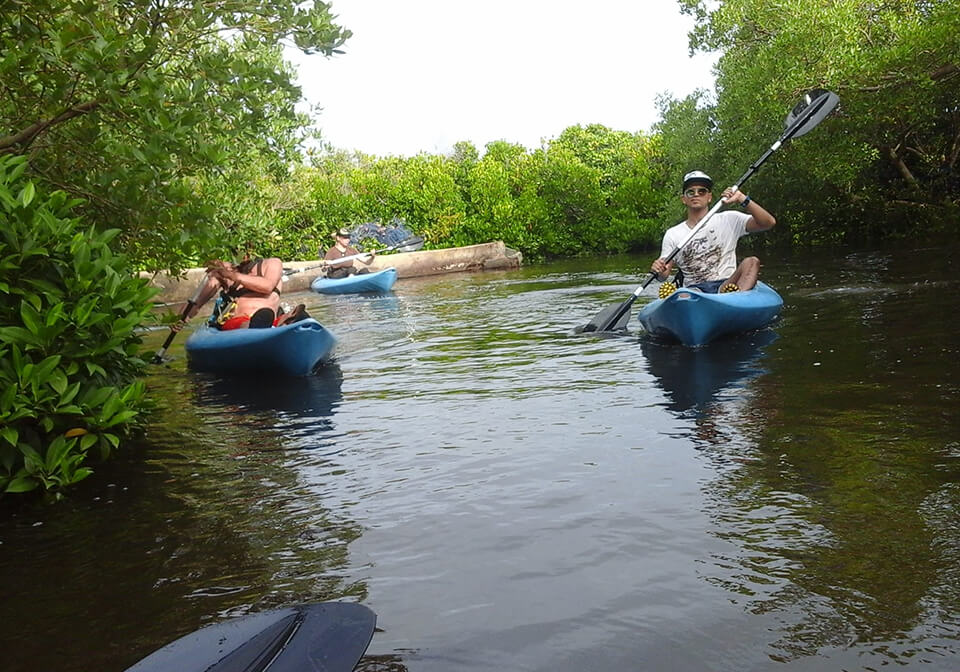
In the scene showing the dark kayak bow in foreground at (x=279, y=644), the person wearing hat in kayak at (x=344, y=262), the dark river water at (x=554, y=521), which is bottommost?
the dark river water at (x=554, y=521)

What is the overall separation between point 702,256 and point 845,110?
9.36 meters

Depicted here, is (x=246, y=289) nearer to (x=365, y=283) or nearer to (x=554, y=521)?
(x=554, y=521)

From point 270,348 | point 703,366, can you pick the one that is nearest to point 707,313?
point 703,366

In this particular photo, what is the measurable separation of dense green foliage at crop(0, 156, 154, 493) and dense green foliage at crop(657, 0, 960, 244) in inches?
505

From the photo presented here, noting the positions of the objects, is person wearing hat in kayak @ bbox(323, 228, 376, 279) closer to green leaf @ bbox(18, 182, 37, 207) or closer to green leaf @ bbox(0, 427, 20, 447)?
green leaf @ bbox(18, 182, 37, 207)

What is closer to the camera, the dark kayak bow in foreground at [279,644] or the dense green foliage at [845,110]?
the dark kayak bow in foreground at [279,644]

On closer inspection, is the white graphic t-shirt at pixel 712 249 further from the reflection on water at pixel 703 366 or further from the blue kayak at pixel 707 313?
the reflection on water at pixel 703 366

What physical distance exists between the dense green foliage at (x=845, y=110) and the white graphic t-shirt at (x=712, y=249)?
7.05 metres

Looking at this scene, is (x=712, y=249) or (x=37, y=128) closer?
(x=37, y=128)

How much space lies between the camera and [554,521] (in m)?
3.73

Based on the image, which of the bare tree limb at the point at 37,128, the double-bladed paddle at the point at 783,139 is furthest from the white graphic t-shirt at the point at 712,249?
the bare tree limb at the point at 37,128

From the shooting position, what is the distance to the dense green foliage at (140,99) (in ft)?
16.7

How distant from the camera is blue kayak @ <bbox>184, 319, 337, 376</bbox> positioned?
26.6ft

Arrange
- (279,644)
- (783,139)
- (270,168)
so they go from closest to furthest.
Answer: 1. (279,644)
2. (783,139)
3. (270,168)
